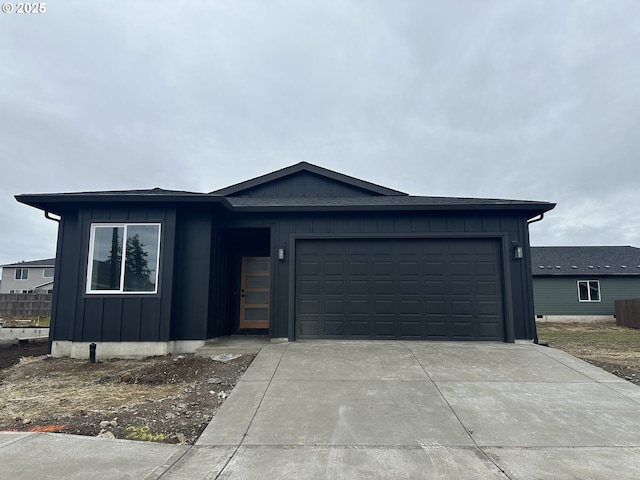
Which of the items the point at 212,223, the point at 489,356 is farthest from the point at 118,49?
the point at 489,356

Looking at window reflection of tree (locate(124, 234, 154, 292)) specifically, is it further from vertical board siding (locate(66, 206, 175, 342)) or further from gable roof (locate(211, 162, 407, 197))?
gable roof (locate(211, 162, 407, 197))

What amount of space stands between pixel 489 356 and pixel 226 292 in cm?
578

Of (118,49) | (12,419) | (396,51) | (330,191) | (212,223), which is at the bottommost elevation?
(12,419)

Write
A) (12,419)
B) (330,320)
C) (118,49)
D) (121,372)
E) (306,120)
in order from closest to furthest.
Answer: (12,419)
(121,372)
(330,320)
(118,49)
(306,120)

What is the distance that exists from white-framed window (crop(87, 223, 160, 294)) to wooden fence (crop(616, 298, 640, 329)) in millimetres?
19361

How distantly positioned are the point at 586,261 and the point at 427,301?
17.4 meters

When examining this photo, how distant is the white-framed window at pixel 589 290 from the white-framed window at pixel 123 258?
20.7 m

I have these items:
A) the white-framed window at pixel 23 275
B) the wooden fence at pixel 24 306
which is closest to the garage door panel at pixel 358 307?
the wooden fence at pixel 24 306

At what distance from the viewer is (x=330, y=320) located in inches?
303

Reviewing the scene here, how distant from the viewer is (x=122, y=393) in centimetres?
495

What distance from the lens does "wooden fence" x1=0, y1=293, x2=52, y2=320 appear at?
705 inches

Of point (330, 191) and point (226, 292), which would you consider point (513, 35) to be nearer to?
point (330, 191)

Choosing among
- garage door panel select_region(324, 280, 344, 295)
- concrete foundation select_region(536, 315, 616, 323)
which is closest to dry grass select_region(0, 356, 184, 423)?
garage door panel select_region(324, 280, 344, 295)

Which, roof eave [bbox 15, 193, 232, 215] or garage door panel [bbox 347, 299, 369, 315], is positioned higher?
roof eave [bbox 15, 193, 232, 215]
